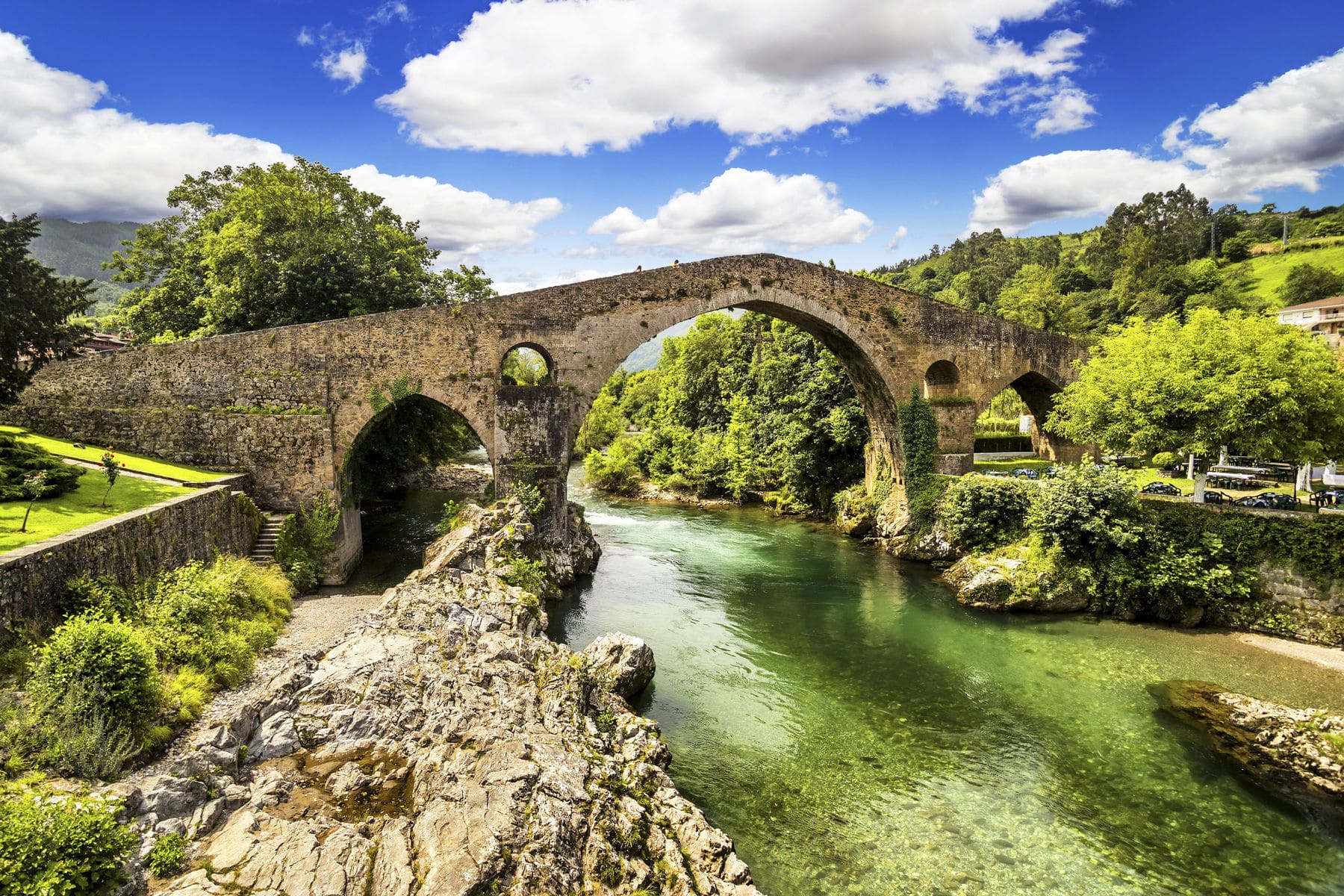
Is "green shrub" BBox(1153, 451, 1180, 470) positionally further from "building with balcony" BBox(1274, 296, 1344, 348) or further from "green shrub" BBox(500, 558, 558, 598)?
"building with balcony" BBox(1274, 296, 1344, 348)

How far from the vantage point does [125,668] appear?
716 cm

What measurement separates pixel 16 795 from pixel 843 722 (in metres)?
9.99

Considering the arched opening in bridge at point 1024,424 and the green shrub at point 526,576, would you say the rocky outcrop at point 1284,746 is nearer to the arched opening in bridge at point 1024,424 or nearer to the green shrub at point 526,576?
the green shrub at point 526,576

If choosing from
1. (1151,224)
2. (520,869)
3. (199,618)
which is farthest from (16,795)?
(1151,224)

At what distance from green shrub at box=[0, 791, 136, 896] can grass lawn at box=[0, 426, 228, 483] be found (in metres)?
10.3

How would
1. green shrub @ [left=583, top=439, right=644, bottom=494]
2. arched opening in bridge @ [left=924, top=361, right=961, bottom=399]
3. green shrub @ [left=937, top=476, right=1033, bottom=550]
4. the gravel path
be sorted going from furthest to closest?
1. green shrub @ [left=583, top=439, right=644, bottom=494]
2. arched opening in bridge @ [left=924, top=361, right=961, bottom=399]
3. green shrub @ [left=937, top=476, right=1033, bottom=550]
4. the gravel path

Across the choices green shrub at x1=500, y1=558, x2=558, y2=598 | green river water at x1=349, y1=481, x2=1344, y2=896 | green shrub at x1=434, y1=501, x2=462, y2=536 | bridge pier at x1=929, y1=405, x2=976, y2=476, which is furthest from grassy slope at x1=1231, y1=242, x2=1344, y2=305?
green shrub at x1=434, y1=501, x2=462, y2=536

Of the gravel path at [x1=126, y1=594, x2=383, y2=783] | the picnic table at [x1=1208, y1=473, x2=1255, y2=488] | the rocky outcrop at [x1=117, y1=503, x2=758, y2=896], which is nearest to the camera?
the rocky outcrop at [x1=117, y1=503, x2=758, y2=896]

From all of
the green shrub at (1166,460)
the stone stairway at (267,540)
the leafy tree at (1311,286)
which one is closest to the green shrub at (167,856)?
the stone stairway at (267,540)

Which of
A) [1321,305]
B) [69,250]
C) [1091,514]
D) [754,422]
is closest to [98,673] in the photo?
[1091,514]

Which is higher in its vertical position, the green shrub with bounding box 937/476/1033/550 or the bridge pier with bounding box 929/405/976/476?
the bridge pier with bounding box 929/405/976/476

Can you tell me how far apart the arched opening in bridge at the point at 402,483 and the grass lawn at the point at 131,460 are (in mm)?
3043

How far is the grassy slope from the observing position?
49.2 m

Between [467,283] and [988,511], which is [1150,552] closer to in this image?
[988,511]
